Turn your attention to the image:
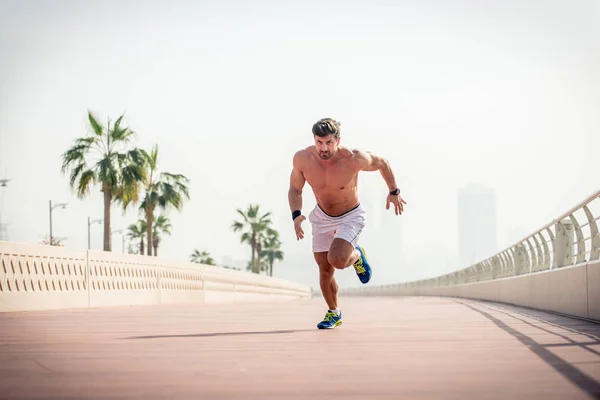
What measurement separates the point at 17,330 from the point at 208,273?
28588mm

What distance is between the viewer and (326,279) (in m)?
11.1

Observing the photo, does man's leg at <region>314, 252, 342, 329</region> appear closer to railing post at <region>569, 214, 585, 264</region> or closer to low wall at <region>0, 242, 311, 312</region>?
railing post at <region>569, 214, 585, 264</region>

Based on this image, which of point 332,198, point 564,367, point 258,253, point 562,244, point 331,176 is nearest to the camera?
point 564,367

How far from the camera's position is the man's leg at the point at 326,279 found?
10992 mm

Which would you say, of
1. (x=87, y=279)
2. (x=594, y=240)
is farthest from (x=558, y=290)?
(x=87, y=279)

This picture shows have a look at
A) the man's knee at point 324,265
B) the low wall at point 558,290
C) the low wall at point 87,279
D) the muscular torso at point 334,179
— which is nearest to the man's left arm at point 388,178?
the muscular torso at point 334,179

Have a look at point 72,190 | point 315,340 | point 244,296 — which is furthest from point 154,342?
point 244,296

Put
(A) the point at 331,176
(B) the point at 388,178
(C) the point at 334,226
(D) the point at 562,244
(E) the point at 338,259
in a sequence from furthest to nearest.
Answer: (D) the point at 562,244, (B) the point at 388,178, (C) the point at 334,226, (A) the point at 331,176, (E) the point at 338,259

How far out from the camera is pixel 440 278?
173ft

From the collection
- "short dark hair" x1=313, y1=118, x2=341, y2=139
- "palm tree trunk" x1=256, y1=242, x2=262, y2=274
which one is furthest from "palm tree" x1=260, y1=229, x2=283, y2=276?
"short dark hair" x1=313, y1=118, x2=341, y2=139

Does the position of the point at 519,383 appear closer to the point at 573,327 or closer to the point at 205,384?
the point at 205,384

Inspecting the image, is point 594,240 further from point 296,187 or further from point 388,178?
point 296,187

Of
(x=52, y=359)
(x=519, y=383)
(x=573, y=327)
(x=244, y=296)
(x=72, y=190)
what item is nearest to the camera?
(x=519, y=383)

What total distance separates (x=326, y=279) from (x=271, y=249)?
372 feet
